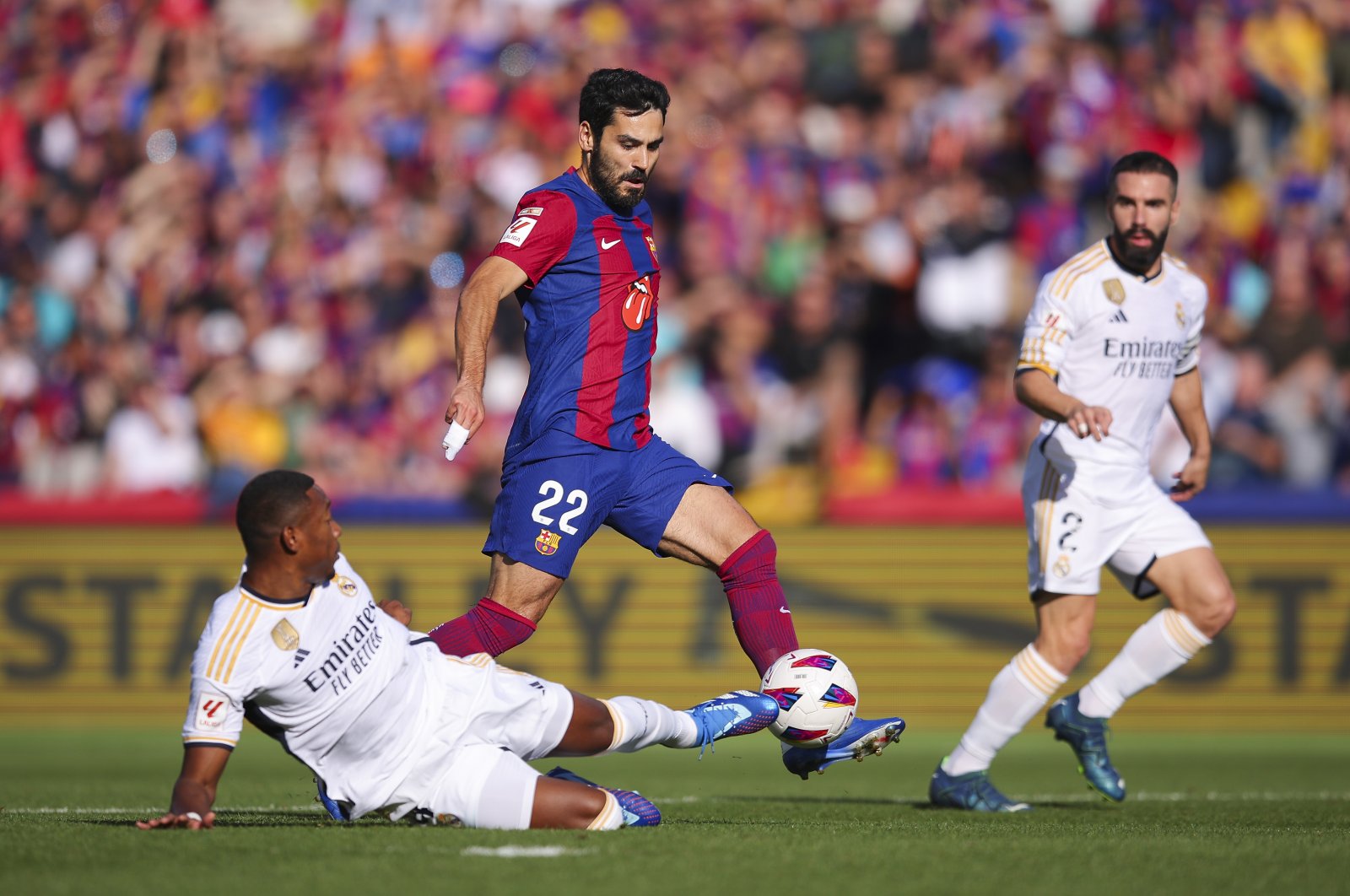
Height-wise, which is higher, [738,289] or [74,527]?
[738,289]

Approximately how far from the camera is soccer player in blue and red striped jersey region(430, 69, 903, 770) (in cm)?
659

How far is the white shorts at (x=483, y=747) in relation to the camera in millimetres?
5668

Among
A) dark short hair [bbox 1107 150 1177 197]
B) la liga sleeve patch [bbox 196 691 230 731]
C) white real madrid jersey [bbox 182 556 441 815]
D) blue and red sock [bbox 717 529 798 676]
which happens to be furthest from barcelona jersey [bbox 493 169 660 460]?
dark short hair [bbox 1107 150 1177 197]

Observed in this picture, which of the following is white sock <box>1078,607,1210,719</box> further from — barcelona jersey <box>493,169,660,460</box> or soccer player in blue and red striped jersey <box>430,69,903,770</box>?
barcelona jersey <box>493,169,660,460</box>

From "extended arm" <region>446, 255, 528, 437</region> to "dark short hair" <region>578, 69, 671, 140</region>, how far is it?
0.69m

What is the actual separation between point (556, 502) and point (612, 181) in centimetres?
131

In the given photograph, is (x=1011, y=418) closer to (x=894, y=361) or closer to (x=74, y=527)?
(x=894, y=361)

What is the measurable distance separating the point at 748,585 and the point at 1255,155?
31.3 feet

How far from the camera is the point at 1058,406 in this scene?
7121 mm

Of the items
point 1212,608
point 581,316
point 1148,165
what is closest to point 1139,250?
point 1148,165

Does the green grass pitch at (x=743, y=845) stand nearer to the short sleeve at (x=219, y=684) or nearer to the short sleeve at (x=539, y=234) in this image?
the short sleeve at (x=219, y=684)

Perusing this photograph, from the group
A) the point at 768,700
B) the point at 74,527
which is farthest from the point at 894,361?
the point at 768,700

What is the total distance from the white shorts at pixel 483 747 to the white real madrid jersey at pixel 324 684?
0.07m

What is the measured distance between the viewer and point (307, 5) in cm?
1858
